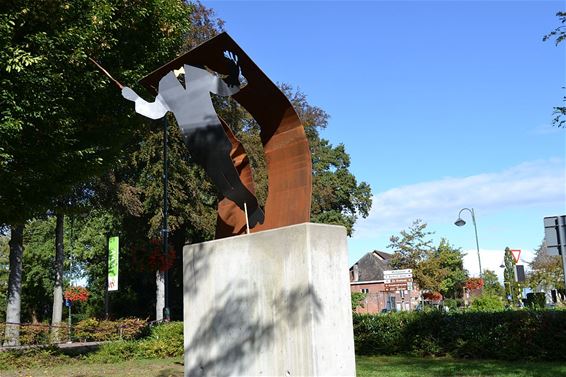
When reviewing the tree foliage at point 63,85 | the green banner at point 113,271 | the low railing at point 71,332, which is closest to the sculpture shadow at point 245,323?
the tree foliage at point 63,85

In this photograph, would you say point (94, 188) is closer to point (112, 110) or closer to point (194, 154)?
point (112, 110)

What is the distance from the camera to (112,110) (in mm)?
12945

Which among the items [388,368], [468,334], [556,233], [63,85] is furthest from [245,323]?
[468,334]

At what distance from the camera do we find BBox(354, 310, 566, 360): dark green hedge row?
1406 centimetres

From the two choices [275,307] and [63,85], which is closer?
[275,307]

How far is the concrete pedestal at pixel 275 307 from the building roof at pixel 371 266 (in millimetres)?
70023

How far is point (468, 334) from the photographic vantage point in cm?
1533

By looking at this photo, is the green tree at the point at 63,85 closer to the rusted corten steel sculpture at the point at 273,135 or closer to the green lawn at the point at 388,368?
the green lawn at the point at 388,368

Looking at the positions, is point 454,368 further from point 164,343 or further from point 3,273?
point 3,273

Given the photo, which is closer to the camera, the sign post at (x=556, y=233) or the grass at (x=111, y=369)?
the sign post at (x=556, y=233)

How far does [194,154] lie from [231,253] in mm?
1244

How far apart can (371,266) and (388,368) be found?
2537 inches

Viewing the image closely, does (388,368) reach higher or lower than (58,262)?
lower

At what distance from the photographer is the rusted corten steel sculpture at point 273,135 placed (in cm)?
587
